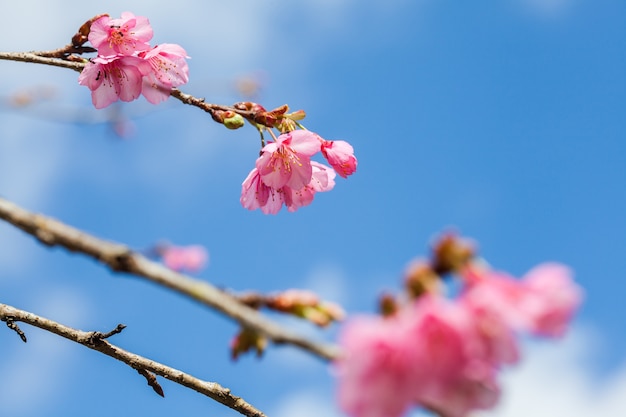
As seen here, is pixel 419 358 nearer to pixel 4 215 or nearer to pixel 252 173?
pixel 4 215

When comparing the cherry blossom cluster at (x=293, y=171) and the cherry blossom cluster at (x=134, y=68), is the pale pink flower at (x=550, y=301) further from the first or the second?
the cherry blossom cluster at (x=134, y=68)

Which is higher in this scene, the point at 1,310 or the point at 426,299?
the point at 1,310

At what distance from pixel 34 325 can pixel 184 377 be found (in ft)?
2.02

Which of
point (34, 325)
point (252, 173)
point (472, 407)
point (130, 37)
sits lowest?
point (472, 407)

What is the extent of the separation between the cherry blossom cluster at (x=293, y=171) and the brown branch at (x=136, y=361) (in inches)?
29.1

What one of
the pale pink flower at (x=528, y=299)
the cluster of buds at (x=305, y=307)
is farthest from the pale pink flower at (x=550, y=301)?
the cluster of buds at (x=305, y=307)

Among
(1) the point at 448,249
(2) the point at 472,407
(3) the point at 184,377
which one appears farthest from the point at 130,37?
(2) the point at 472,407

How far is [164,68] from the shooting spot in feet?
9.05

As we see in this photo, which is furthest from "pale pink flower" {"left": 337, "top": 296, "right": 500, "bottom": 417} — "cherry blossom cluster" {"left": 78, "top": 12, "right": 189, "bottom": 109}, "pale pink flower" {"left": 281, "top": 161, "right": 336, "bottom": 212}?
"cherry blossom cluster" {"left": 78, "top": 12, "right": 189, "bottom": 109}

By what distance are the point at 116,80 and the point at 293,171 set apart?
0.82m

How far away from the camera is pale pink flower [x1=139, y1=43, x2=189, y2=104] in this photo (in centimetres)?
271

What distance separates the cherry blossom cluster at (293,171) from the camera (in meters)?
2.43

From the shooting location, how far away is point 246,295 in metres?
1.23

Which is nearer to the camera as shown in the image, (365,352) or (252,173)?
(365,352)
